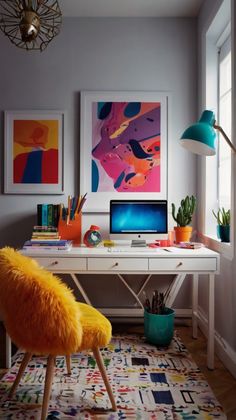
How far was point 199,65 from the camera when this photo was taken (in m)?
2.93

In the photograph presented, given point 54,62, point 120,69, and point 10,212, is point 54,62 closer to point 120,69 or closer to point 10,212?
point 120,69

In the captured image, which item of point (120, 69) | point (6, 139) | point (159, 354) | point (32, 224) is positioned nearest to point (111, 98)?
point (120, 69)

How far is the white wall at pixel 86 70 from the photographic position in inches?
116

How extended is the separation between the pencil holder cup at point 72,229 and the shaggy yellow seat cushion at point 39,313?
3.59ft

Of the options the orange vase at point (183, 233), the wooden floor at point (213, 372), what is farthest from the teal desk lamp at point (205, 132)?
the wooden floor at point (213, 372)

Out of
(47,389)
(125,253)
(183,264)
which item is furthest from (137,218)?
(47,389)

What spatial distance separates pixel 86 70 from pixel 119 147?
0.71 m

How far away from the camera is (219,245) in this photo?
7.93 feet

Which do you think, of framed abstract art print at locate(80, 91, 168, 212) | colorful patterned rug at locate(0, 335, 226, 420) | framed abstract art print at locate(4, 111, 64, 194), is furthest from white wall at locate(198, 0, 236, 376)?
framed abstract art print at locate(4, 111, 64, 194)

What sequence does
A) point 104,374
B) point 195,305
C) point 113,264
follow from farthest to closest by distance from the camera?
point 195,305, point 113,264, point 104,374

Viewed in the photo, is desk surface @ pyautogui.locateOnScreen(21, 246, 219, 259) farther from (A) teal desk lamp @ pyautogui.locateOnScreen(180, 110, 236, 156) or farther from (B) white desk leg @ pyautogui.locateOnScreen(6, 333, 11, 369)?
(A) teal desk lamp @ pyautogui.locateOnScreen(180, 110, 236, 156)

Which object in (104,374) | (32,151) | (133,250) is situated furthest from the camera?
(32,151)

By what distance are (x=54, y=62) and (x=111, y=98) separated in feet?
1.86

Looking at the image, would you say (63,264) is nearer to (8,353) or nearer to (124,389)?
(8,353)
